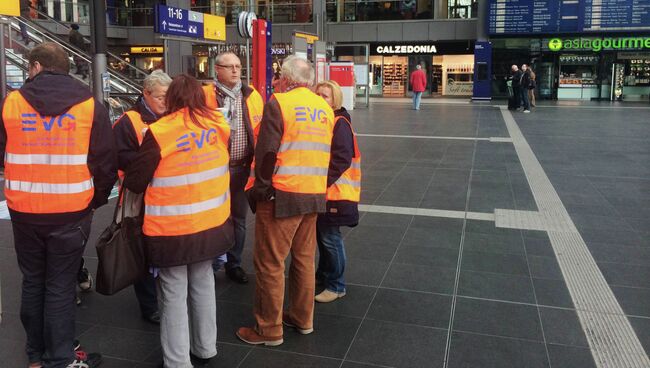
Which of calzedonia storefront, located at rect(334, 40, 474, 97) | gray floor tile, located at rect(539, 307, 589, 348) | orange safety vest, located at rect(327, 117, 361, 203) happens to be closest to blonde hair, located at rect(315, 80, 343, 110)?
orange safety vest, located at rect(327, 117, 361, 203)

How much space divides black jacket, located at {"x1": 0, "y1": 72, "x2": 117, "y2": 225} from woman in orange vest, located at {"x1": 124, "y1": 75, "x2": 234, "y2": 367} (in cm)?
23

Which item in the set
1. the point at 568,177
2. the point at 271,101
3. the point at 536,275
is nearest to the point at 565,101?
the point at 568,177

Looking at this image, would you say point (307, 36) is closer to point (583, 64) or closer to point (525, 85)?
point (525, 85)

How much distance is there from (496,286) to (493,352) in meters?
1.11

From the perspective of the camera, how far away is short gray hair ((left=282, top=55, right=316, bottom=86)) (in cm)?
353

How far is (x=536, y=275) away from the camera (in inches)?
189

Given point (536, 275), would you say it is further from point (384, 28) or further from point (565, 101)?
point (384, 28)

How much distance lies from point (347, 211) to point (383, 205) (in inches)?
125

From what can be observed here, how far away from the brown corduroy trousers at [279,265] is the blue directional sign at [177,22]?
1060cm

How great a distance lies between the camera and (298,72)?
139 inches

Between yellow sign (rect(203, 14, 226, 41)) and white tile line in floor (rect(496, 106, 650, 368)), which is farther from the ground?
yellow sign (rect(203, 14, 226, 41))

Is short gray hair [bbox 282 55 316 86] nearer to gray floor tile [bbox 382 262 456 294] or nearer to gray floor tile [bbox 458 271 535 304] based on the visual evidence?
gray floor tile [bbox 382 262 456 294]

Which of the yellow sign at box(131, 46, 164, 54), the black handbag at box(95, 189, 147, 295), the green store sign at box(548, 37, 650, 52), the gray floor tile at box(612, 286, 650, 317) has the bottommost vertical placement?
the gray floor tile at box(612, 286, 650, 317)

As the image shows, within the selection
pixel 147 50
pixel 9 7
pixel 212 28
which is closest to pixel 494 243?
pixel 9 7
